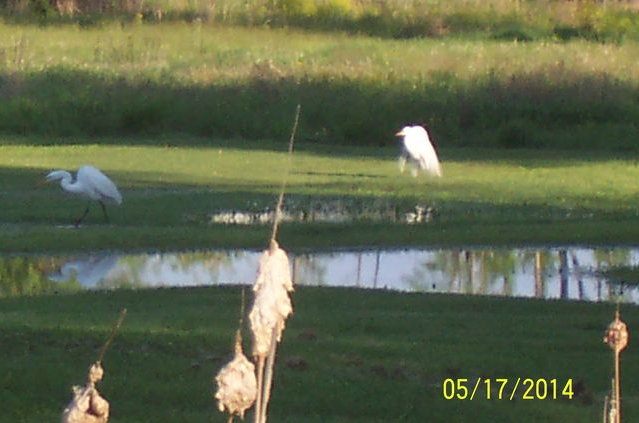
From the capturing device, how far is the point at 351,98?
32594 millimetres

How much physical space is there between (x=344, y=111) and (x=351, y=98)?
69cm

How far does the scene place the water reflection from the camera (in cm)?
1505

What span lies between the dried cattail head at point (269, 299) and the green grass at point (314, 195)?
14.6 meters

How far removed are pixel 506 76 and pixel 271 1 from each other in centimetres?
1900

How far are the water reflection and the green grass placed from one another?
0.45 meters

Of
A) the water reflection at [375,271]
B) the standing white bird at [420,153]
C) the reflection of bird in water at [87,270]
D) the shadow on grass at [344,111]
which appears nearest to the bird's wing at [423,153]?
the standing white bird at [420,153]

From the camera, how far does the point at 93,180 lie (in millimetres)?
18672

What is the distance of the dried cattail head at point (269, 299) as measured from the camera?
241cm

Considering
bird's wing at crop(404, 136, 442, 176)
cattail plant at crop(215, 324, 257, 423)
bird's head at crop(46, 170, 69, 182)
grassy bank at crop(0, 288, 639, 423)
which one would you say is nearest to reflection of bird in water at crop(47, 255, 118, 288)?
grassy bank at crop(0, 288, 639, 423)

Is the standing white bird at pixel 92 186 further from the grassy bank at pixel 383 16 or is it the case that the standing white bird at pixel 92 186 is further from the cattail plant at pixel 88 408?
the grassy bank at pixel 383 16

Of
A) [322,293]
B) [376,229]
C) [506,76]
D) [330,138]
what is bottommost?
[322,293]

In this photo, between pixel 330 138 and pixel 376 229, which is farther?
pixel 330 138

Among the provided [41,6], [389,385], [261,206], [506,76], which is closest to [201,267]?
[261,206]

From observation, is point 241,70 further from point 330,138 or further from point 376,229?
point 376,229
